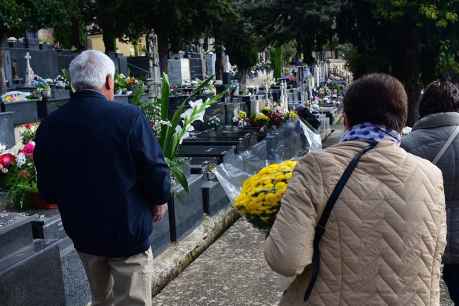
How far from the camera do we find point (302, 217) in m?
1.82

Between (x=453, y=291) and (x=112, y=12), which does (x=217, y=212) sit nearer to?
(x=453, y=291)

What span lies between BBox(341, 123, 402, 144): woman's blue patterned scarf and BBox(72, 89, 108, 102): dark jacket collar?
4.21ft

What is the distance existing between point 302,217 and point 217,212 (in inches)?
207

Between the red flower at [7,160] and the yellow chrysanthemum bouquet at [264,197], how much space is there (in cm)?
395

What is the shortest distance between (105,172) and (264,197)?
862 mm

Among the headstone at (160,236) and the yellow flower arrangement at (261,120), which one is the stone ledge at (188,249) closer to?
the headstone at (160,236)

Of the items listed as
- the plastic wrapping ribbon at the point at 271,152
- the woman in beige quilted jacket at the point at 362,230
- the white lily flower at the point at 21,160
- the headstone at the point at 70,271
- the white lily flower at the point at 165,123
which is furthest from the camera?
the plastic wrapping ribbon at the point at 271,152

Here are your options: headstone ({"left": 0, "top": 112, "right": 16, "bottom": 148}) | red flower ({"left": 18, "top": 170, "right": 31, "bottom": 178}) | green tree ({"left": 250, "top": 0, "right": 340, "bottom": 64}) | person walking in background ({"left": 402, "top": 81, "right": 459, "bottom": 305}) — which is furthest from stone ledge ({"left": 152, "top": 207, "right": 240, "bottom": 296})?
green tree ({"left": 250, "top": 0, "right": 340, "bottom": 64})

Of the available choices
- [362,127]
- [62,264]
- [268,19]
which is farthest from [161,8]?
[362,127]

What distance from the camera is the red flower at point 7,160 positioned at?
5707 millimetres

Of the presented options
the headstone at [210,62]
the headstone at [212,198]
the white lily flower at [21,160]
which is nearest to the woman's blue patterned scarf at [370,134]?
the white lily flower at [21,160]

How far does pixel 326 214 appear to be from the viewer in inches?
72.7

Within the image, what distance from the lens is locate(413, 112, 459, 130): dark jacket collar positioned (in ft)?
9.94

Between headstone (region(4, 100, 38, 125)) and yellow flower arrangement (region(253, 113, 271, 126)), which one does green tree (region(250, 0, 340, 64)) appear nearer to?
yellow flower arrangement (region(253, 113, 271, 126))
